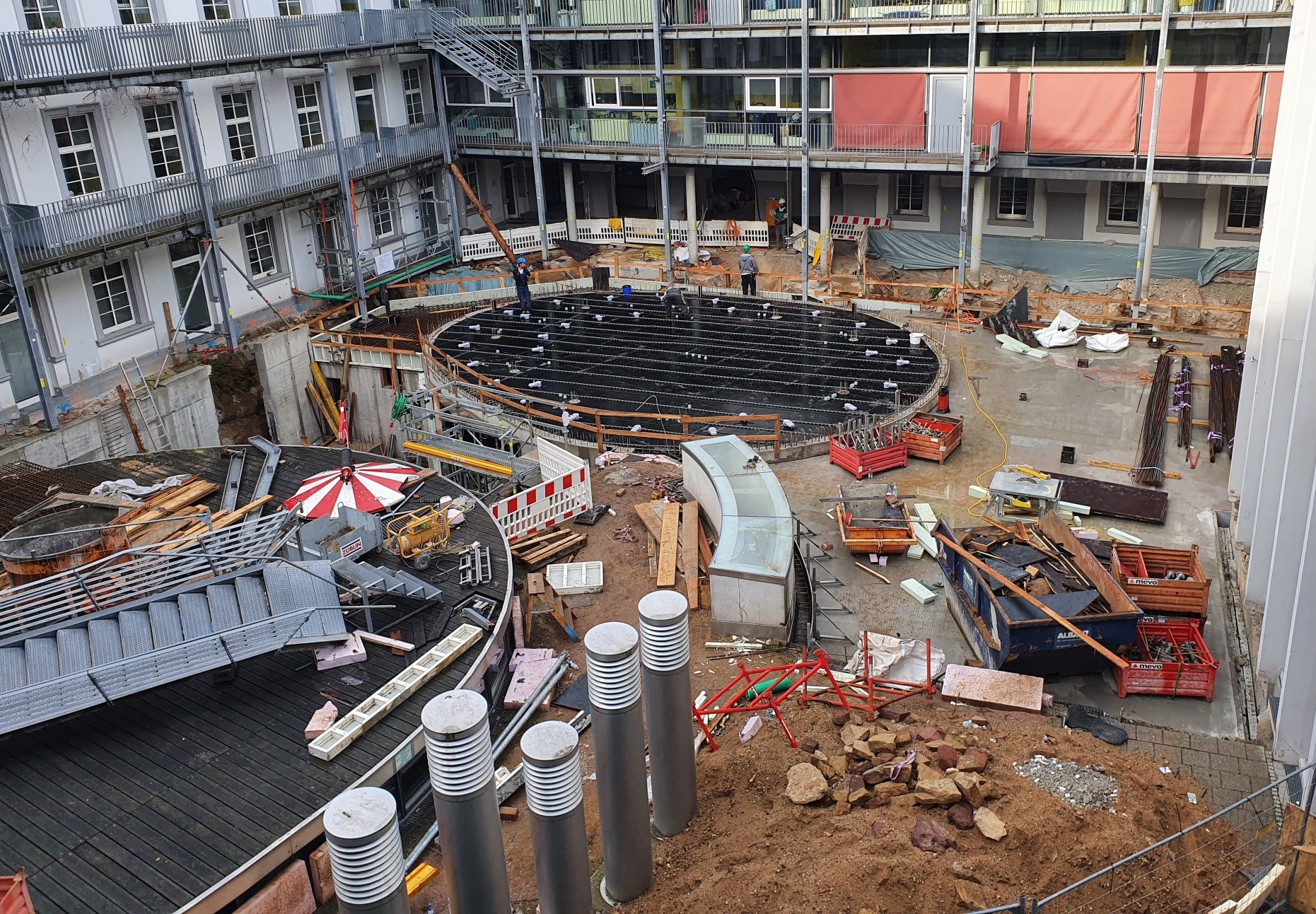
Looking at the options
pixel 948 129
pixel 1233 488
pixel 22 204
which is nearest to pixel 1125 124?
pixel 948 129

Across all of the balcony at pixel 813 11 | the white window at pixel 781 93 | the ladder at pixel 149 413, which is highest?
the balcony at pixel 813 11

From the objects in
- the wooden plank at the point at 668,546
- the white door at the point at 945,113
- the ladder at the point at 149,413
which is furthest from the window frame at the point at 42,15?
the white door at the point at 945,113

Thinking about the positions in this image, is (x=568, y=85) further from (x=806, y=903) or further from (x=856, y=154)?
(x=806, y=903)

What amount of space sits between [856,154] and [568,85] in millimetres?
11879

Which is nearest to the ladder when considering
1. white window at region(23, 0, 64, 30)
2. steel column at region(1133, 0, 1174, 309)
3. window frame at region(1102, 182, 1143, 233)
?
white window at region(23, 0, 64, 30)

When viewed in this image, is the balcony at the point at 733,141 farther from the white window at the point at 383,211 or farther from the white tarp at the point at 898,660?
the white tarp at the point at 898,660

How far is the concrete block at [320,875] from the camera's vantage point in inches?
436

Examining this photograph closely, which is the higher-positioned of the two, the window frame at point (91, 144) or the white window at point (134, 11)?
the white window at point (134, 11)

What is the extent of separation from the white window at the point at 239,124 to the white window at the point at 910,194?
769 inches

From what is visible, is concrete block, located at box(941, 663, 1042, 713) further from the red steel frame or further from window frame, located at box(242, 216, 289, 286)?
window frame, located at box(242, 216, 289, 286)

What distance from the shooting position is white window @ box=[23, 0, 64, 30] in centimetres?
2481

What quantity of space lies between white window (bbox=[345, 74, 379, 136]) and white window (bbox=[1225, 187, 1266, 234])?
25956mm

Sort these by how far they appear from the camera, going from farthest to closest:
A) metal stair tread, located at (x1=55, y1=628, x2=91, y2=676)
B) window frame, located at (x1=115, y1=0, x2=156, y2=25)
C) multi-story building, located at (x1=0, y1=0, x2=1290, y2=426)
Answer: window frame, located at (x1=115, y1=0, x2=156, y2=25) < multi-story building, located at (x1=0, y1=0, x2=1290, y2=426) < metal stair tread, located at (x1=55, y1=628, x2=91, y2=676)

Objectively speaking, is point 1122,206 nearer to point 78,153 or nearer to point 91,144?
point 91,144
